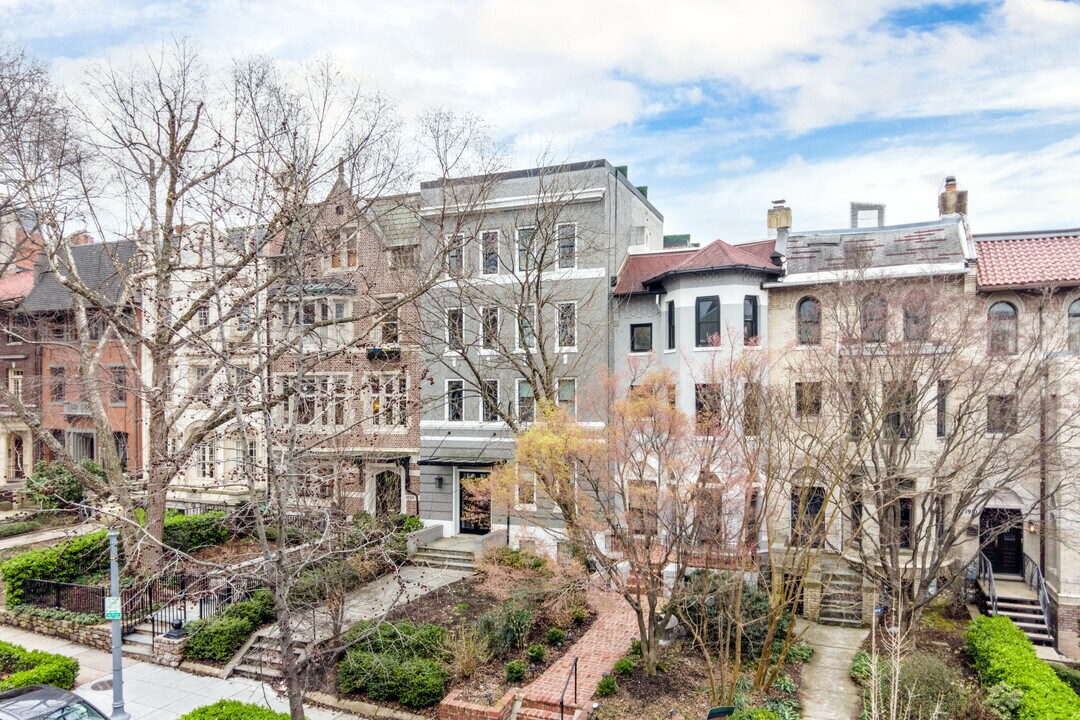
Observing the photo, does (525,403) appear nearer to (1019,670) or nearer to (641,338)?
(641,338)

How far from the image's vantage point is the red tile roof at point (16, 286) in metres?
33.5

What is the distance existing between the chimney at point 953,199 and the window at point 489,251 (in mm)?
15572

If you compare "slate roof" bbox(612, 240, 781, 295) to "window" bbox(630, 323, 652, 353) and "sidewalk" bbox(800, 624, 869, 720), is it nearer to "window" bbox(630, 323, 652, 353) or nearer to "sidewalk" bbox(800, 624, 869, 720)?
"window" bbox(630, 323, 652, 353)

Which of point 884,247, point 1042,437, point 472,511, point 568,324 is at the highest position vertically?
point 884,247

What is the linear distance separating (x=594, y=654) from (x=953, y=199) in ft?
62.2

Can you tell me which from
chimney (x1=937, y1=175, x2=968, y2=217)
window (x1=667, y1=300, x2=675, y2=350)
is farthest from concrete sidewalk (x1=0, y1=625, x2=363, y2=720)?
chimney (x1=937, y1=175, x2=968, y2=217)

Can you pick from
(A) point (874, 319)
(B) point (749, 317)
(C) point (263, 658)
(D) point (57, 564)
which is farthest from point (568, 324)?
(D) point (57, 564)

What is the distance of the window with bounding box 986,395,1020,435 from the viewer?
1443 centimetres

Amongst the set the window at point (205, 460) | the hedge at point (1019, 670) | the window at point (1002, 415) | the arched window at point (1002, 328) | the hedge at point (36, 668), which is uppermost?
the arched window at point (1002, 328)

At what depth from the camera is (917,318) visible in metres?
14.9

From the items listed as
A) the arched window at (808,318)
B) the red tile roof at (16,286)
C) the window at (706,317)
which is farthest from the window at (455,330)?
the red tile roof at (16,286)

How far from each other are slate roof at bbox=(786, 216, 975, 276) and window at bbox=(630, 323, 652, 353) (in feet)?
16.5

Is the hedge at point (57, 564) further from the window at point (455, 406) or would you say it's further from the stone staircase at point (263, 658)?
the window at point (455, 406)

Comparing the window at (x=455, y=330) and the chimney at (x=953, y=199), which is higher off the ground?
the chimney at (x=953, y=199)
